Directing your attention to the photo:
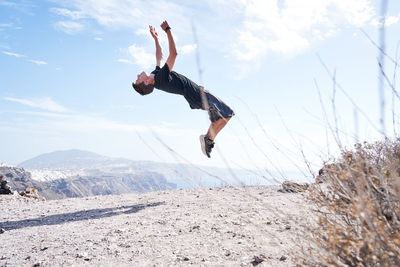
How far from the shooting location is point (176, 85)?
24.3ft

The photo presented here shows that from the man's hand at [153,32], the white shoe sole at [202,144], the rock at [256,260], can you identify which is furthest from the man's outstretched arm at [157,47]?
the rock at [256,260]

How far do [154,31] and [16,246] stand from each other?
4.34m

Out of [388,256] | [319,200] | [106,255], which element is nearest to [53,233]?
[106,255]

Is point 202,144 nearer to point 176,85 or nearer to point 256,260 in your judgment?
point 176,85

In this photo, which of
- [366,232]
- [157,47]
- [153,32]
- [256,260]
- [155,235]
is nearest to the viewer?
[366,232]

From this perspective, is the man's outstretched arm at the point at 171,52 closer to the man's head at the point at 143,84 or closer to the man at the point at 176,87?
the man at the point at 176,87

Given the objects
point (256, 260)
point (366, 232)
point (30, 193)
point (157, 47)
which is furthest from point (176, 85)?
point (30, 193)

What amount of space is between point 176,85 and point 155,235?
304 cm

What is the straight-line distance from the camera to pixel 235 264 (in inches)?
163

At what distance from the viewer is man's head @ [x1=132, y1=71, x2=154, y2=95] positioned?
7238 mm

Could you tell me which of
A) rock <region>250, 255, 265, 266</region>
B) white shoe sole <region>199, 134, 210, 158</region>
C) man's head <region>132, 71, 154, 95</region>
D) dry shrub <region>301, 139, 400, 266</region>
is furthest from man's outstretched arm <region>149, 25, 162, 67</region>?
dry shrub <region>301, 139, 400, 266</region>

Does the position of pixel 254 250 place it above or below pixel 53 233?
above

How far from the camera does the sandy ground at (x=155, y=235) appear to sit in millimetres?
4344

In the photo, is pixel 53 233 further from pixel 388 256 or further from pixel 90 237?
pixel 388 256
